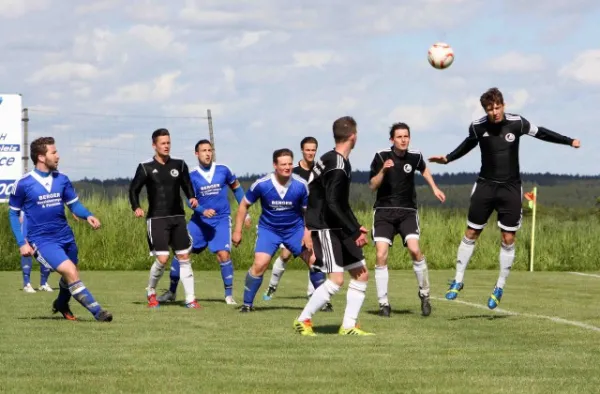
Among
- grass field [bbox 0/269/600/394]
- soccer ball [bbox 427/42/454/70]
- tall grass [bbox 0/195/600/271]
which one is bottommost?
tall grass [bbox 0/195/600/271]

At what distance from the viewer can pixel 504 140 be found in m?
13.3

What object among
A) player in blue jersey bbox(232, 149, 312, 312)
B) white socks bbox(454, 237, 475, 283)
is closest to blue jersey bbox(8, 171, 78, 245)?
player in blue jersey bbox(232, 149, 312, 312)

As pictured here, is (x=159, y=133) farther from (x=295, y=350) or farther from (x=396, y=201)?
(x=295, y=350)

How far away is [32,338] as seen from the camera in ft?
37.2

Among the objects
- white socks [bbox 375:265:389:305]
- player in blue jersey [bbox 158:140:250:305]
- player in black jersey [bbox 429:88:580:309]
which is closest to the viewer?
player in black jersey [bbox 429:88:580:309]

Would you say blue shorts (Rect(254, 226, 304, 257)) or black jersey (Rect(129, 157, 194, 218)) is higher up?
black jersey (Rect(129, 157, 194, 218))

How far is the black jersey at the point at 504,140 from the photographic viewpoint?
43.5ft

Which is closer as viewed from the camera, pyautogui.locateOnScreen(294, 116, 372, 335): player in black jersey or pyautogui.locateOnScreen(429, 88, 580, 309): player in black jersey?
pyautogui.locateOnScreen(294, 116, 372, 335): player in black jersey

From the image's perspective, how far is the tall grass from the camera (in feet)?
101

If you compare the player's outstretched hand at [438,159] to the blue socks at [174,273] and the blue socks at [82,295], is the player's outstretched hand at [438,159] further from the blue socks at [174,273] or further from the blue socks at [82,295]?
the blue socks at [174,273]

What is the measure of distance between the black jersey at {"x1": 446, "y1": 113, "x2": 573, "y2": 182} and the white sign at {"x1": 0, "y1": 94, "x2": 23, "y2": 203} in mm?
24912

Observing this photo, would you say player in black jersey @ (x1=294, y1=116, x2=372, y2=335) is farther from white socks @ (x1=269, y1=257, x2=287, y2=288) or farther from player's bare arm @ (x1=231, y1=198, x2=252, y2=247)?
white socks @ (x1=269, y1=257, x2=287, y2=288)

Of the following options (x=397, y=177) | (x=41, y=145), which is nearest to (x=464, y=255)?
(x=397, y=177)

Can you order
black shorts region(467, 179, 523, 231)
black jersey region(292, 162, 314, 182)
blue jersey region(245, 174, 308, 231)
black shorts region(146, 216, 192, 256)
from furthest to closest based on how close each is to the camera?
black jersey region(292, 162, 314, 182) < black shorts region(146, 216, 192, 256) < blue jersey region(245, 174, 308, 231) < black shorts region(467, 179, 523, 231)
